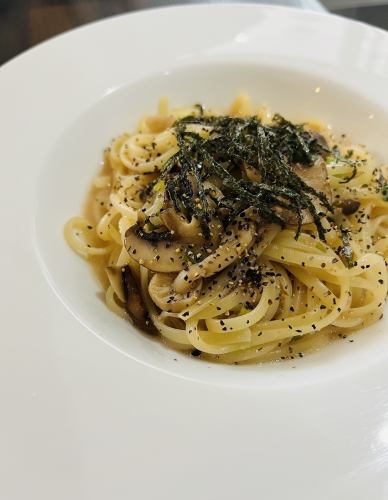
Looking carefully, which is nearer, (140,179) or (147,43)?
(140,179)

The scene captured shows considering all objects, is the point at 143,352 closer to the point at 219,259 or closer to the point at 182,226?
the point at 219,259

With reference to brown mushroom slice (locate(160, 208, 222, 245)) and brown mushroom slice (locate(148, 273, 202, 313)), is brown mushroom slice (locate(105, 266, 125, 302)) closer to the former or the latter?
brown mushroom slice (locate(148, 273, 202, 313))

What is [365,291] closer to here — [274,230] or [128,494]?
[274,230]

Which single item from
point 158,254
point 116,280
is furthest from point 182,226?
point 116,280

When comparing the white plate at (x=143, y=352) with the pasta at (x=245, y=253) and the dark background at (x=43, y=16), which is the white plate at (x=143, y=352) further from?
the dark background at (x=43, y=16)

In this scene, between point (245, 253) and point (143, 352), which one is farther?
point (245, 253)

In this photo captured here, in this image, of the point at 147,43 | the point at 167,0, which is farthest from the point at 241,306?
the point at 167,0

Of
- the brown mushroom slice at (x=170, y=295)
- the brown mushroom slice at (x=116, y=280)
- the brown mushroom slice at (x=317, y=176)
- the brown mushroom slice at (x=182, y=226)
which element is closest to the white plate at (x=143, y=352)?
the brown mushroom slice at (x=116, y=280)

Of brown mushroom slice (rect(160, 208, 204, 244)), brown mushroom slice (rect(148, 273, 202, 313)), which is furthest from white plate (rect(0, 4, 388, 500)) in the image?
brown mushroom slice (rect(160, 208, 204, 244))
